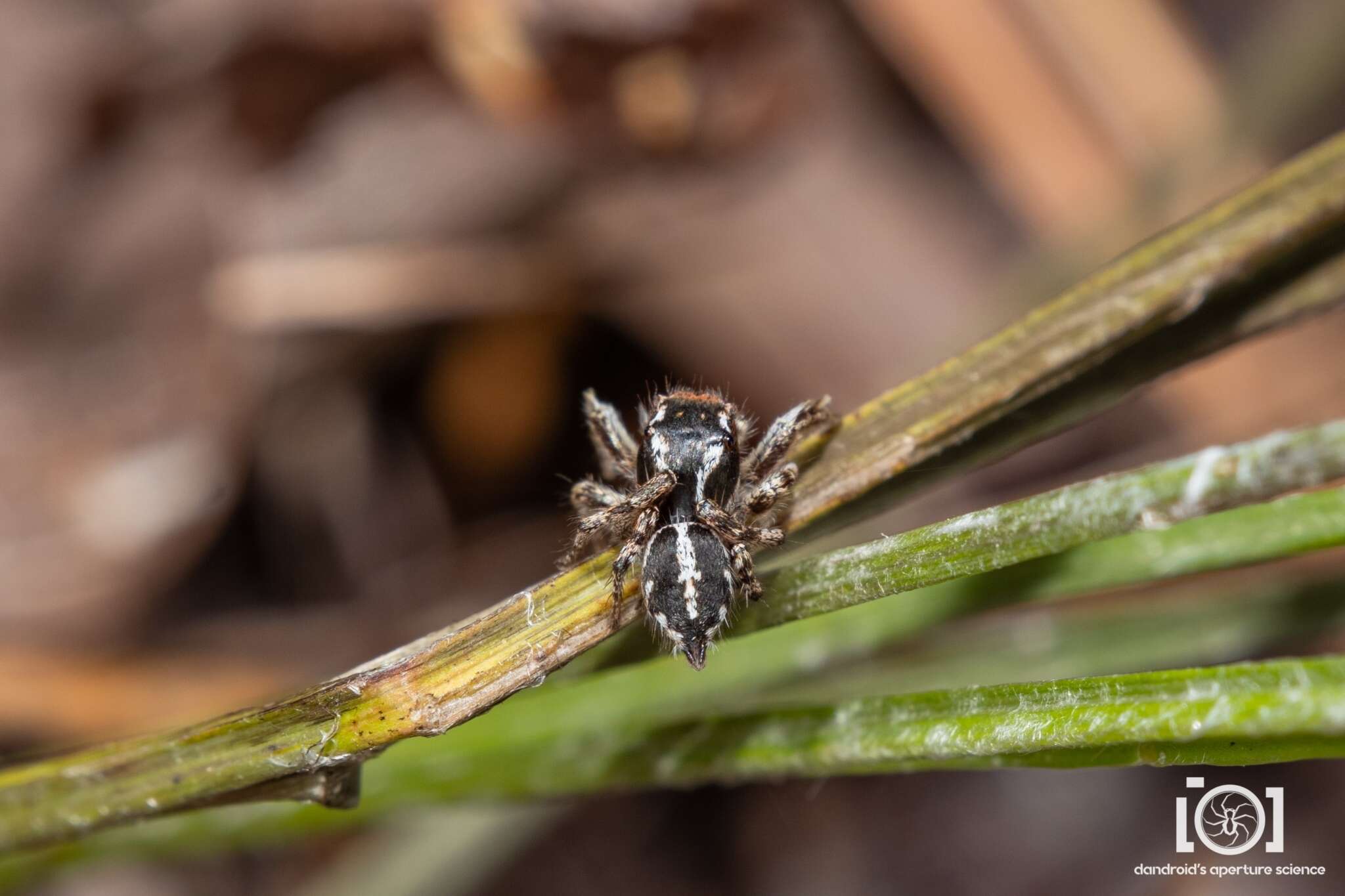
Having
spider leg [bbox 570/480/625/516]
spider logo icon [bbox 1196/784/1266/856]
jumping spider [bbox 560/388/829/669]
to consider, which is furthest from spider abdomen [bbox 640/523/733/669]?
spider logo icon [bbox 1196/784/1266/856]

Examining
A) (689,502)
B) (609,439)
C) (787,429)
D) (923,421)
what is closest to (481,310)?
(609,439)

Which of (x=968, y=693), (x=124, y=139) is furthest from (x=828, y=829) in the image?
(x=124, y=139)

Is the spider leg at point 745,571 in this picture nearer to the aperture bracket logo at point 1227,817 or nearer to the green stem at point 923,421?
the green stem at point 923,421

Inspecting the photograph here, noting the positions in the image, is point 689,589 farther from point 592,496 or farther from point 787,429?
point 592,496

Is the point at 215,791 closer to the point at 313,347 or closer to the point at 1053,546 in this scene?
the point at 1053,546

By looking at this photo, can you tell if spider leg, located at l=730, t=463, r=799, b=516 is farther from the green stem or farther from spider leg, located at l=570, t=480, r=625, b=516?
spider leg, located at l=570, t=480, r=625, b=516
